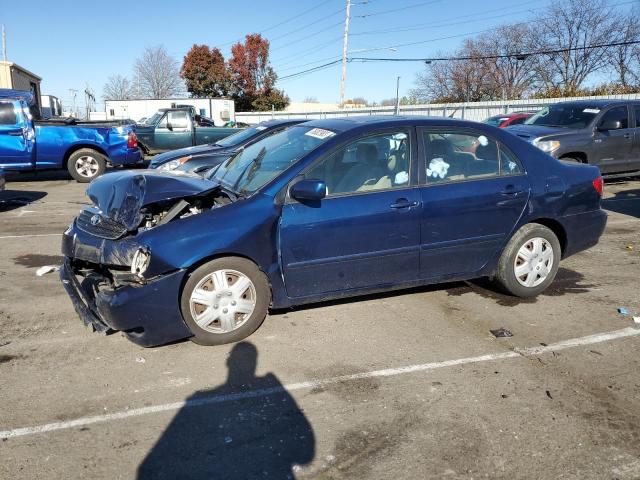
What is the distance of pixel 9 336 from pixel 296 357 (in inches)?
91.3

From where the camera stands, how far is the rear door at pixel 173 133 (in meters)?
17.2

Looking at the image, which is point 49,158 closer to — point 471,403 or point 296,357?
point 296,357

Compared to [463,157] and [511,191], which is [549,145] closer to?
[511,191]

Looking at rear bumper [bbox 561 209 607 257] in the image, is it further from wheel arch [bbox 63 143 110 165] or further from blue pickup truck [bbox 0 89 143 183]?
wheel arch [bbox 63 143 110 165]

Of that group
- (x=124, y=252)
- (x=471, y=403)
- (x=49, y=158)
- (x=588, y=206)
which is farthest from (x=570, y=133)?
(x=49, y=158)

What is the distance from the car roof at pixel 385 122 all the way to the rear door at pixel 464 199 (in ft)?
0.26

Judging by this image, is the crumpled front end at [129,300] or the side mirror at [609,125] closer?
the crumpled front end at [129,300]

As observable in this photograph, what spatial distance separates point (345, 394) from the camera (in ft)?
11.2

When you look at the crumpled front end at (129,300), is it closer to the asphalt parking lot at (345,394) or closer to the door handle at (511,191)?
the asphalt parking lot at (345,394)

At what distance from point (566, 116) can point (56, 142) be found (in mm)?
11644

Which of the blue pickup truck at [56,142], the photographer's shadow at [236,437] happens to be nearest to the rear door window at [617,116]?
the photographer's shadow at [236,437]

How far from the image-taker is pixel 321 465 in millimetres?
2738

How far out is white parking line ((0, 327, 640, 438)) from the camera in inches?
121

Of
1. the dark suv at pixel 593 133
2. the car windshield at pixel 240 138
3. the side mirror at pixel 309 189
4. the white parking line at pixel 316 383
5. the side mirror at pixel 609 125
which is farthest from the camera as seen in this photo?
the side mirror at pixel 609 125
